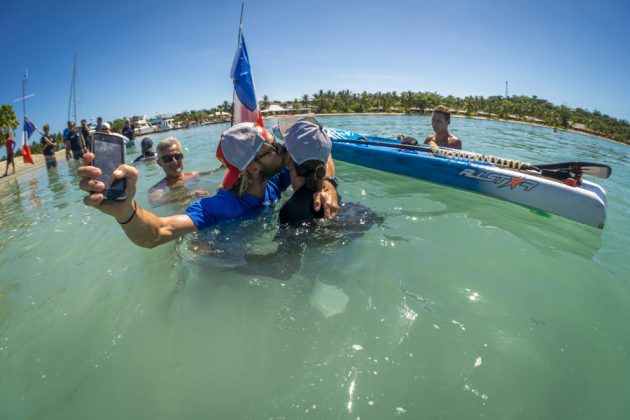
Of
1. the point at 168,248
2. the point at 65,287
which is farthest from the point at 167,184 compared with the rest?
the point at 65,287

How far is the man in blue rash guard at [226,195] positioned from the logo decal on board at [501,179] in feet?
11.4

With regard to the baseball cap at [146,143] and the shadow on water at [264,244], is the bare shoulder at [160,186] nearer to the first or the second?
the shadow on water at [264,244]

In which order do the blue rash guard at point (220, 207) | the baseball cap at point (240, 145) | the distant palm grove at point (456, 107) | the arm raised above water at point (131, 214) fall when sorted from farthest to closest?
the distant palm grove at point (456, 107) < the blue rash guard at point (220, 207) < the baseball cap at point (240, 145) < the arm raised above water at point (131, 214)

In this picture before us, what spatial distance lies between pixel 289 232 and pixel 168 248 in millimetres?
1643

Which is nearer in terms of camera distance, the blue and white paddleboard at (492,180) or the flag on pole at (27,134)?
the blue and white paddleboard at (492,180)

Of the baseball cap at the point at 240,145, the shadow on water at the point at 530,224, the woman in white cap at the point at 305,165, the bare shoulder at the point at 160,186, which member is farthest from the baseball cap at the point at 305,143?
the bare shoulder at the point at 160,186

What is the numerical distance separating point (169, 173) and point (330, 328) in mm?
4462

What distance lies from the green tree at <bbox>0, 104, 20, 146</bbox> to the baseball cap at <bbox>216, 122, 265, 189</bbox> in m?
19.5

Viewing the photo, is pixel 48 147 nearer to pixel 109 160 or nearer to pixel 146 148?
pixel 146 148

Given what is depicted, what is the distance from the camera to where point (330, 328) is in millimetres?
2074

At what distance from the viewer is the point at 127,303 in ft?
8.44

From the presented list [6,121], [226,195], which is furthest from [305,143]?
[6,121]

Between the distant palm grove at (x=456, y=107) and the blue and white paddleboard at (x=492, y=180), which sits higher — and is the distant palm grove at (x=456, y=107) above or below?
above

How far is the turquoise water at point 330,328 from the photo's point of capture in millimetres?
1637
